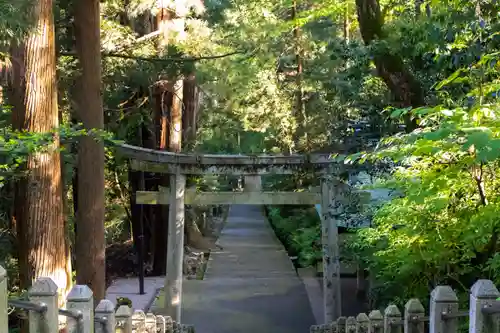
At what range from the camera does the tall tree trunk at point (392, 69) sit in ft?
24.7

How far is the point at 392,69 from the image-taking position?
759 cm

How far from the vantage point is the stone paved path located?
35.7 feet

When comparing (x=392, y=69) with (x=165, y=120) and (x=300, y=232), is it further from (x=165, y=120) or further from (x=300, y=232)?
(x=300, y=232)

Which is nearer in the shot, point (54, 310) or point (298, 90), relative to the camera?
point (54, 310)

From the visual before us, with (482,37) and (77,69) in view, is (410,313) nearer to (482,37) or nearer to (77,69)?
(482,37)

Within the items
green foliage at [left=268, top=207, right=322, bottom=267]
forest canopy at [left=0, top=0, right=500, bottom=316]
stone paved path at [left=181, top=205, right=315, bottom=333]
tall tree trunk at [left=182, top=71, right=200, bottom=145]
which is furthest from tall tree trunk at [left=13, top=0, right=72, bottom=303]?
green foliage at [left=268, top=207, right=322, bottom=267]

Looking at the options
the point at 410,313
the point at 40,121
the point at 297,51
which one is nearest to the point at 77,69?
the point at 40,121

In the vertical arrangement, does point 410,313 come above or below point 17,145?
below

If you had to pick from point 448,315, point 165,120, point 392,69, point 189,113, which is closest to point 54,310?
point 448,315

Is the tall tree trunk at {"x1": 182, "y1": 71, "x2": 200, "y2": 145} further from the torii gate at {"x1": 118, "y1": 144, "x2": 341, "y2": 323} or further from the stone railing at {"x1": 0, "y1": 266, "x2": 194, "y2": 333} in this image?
the stone railing at {"x1": 0, "y1": 266, "x2": 194, "y2": 333}

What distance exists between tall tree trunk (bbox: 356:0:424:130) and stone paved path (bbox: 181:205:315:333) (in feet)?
17.0

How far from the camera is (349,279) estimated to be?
14.1 m

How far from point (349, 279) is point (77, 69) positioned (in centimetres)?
911

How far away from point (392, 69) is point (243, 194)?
3.80 m
